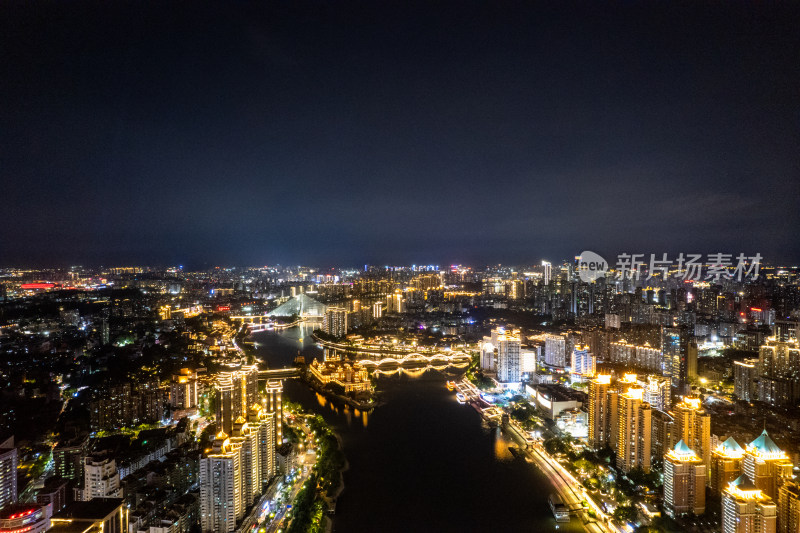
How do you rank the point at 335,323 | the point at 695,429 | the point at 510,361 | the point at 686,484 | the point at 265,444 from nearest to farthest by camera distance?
the point at 686,484 < the point at 695,429 < the point at 265,444 < the point at 510,361 < the point at 335,323

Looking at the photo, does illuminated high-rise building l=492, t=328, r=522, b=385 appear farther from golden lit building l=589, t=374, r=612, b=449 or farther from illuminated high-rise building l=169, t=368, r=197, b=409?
illuminated high-rise building l=169, t=368, r=197, b=409

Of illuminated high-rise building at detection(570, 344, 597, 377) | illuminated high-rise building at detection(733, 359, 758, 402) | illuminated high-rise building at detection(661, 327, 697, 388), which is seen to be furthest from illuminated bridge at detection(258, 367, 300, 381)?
illuminated high-rise building at detection(733, 359, 758, 402)

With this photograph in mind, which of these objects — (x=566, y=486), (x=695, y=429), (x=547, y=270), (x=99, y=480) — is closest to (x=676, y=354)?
(x=695, y=429)

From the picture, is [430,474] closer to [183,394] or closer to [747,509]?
[747,509]

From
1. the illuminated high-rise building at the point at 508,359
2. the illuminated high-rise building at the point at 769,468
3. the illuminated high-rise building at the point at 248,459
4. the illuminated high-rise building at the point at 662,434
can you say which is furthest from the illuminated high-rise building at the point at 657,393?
the illuminated high-rise building at the point at 248,459

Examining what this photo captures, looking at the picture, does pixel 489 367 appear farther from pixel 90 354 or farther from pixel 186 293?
pixel 186 293

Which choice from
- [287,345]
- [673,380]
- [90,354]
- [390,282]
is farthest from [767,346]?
[390,282]

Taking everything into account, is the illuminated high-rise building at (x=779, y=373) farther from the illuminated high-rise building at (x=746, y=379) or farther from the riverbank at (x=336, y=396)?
the riverbank at (x=336, y=396)
